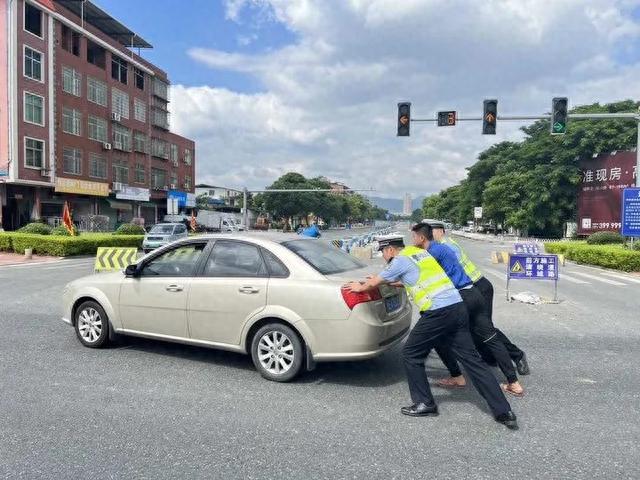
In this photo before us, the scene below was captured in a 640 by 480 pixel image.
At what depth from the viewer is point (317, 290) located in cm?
502

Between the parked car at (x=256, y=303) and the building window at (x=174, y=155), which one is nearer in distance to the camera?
the parked car at (x=256, y=303)

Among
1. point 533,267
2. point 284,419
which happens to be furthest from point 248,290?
point 533,267

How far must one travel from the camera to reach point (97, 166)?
44.2m

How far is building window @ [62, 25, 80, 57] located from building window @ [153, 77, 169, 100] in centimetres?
1398

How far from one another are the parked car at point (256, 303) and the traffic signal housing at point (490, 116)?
13.7m

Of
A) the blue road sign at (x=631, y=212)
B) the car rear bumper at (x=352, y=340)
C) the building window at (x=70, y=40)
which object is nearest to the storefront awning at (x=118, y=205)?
the building window at (x=70, y=40)

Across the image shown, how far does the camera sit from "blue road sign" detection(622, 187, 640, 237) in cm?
1961

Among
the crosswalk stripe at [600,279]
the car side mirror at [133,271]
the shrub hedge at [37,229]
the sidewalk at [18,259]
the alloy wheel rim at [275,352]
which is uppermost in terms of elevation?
the car side mirror at [133,271]

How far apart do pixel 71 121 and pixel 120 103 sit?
8.71 m

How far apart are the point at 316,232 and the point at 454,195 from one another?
98.5 meters

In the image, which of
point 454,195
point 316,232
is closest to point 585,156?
point 316,232

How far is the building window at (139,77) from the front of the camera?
51.2m

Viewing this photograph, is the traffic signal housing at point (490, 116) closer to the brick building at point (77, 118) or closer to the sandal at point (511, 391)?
the sandal at point (511, 391)

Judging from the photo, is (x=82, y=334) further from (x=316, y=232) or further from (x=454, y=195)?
(x=454, y=195)
